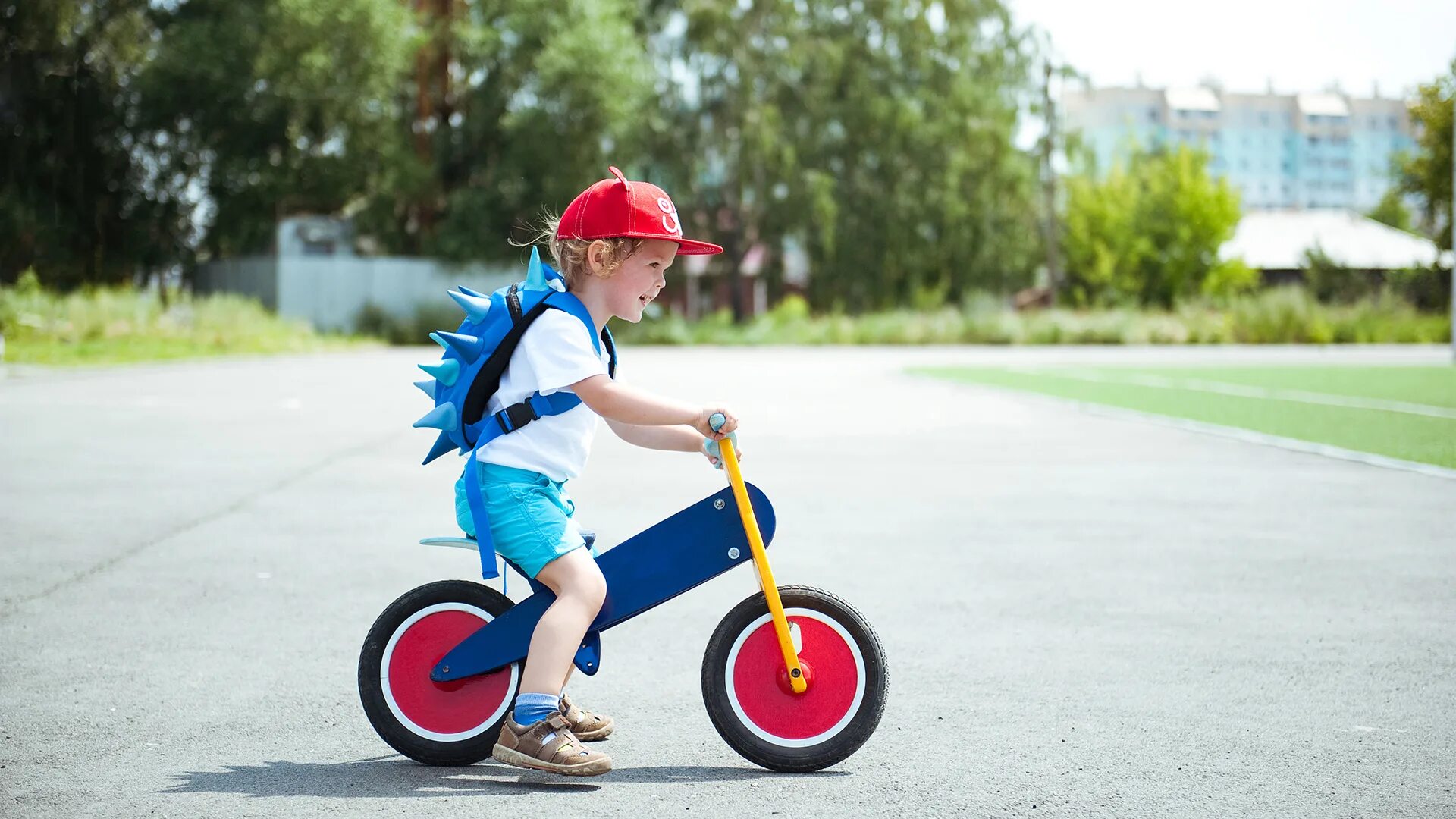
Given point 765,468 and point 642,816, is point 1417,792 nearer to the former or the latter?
point 642,816

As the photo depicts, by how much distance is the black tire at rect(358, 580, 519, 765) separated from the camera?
434 centimetres

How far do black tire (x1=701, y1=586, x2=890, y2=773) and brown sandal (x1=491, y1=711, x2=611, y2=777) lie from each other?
0.35 meters

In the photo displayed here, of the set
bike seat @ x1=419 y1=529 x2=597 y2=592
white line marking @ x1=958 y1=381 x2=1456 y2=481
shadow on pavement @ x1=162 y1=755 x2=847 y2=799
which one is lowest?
white line marking @ x1=958 y1=381 x2=1456 y2=481

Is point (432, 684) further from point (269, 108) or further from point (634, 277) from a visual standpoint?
point (269, 108)

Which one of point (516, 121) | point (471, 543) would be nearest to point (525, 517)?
point (471, 543)

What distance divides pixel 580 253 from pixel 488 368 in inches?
14.4

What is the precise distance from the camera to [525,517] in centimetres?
410

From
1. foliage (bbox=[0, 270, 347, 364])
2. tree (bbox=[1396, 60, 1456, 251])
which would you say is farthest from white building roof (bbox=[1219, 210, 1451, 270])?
foliage (bbox=[0, 270, 347, 364])

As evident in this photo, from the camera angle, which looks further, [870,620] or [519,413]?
[870,620]

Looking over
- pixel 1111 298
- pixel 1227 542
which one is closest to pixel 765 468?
pixel 1227 542

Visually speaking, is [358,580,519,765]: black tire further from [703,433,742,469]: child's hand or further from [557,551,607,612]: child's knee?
[703,433,742,469]: child's hand

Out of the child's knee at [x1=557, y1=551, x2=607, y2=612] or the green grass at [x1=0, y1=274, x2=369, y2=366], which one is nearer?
the child's knee at [x1=557, y1=551, x2=607, y2=612]

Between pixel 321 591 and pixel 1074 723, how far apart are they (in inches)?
141

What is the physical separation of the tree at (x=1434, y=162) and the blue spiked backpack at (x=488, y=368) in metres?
59.0
